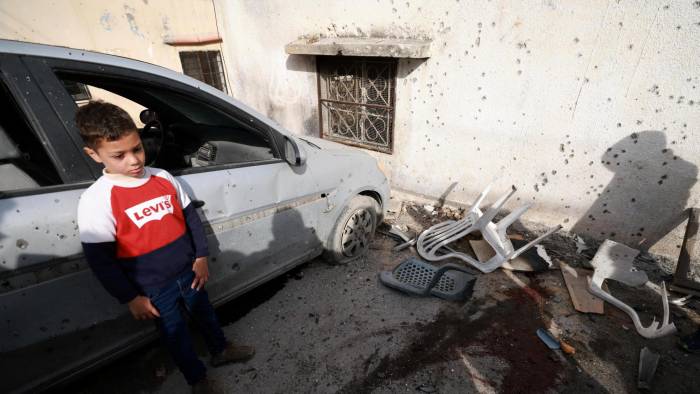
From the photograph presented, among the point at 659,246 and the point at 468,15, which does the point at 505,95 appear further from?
the point at 659,246

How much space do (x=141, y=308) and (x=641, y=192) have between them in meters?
4.25

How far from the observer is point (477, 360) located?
7.41 ft

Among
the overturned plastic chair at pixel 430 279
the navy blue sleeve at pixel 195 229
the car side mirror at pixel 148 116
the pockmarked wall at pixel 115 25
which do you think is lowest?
the overturned plastic chair at pixel 430 279

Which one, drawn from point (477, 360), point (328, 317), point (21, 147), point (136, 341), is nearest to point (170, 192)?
point (21, 147)

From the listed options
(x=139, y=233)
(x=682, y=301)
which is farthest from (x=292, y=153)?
(x=682, y=301)

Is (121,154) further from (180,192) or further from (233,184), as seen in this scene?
(233,184)

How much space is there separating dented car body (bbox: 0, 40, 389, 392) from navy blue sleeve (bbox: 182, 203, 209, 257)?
6.5 inches

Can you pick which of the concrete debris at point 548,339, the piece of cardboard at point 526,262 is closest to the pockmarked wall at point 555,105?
the piece of cardboard at point 526,262

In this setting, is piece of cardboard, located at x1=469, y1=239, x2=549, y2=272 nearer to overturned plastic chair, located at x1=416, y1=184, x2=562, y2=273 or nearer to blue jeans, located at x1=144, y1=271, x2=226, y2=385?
overturned plastic chair, located at x1=416, y1=184, x2=562, y2=273

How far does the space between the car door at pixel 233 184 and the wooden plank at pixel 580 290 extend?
93.4 inches

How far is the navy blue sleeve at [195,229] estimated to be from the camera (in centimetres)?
172

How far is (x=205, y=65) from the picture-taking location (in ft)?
21.0

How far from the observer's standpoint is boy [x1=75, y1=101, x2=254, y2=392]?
136 cm

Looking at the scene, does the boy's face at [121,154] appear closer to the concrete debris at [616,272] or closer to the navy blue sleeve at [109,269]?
the navy blue sleeve at [109,269]
